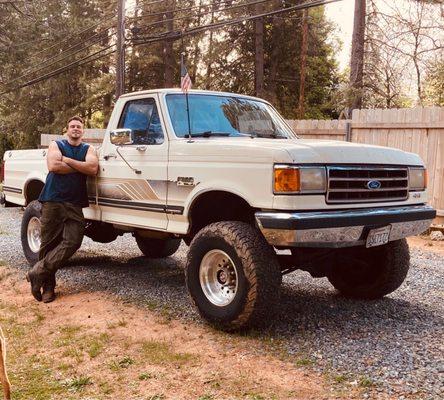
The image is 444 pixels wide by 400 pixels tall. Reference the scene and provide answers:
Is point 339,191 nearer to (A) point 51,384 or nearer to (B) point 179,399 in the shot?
(B) point 179,399

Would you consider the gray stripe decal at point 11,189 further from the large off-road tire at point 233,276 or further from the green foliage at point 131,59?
the green foliage at point 131,59

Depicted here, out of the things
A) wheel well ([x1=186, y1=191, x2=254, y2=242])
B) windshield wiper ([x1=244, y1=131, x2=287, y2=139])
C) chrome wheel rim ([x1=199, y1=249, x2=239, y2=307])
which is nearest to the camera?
chrome wheel rim ([x1=199, y1=249, x2=239, y2=307])

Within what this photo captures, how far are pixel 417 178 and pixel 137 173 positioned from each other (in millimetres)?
2880

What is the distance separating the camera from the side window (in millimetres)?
5770

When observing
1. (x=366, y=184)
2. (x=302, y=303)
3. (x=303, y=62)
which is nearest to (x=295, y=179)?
(x=366, y=184)

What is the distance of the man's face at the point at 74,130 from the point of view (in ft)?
21.1

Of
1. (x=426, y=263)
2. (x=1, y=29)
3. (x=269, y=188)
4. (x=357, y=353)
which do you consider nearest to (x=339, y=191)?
(x=269, y=188)

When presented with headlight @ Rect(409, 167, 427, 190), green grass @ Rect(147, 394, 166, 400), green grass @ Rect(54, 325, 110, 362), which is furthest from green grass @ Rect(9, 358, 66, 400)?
headlight @ Rect(409, 167, 427, 190)

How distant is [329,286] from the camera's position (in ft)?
21.8

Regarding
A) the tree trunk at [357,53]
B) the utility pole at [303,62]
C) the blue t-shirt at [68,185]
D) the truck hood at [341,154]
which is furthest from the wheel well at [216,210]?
the utility pole at [303,62]

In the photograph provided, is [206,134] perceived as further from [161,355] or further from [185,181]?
[161,355]

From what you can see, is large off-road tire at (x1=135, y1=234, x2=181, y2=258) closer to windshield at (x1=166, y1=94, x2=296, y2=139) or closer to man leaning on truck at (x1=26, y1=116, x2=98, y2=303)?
man leaning on truck at (x1=26, y1=116, x2=98, y2=303)

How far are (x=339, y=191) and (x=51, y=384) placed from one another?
8.90ft

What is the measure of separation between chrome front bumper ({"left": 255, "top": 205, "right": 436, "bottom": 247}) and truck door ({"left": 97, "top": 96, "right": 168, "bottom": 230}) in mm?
1536
